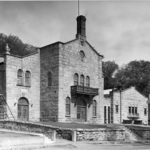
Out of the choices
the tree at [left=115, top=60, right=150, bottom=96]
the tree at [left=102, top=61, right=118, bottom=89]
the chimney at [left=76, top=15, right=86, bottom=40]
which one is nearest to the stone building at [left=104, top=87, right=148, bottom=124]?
the chimney at [left=76, top=15, right=86, bottom=40]

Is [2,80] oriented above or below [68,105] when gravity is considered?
above

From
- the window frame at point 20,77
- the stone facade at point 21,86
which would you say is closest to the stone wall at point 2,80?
the stone facade at point 21,86

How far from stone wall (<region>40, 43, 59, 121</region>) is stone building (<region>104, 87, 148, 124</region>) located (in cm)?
1200

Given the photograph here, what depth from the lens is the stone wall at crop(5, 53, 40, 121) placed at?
107 feet

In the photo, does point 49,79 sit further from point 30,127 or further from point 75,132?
point 75,132

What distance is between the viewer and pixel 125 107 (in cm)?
4688

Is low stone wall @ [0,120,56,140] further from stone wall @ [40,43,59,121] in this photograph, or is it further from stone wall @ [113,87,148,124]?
stone wall @ [113,87,148,124]

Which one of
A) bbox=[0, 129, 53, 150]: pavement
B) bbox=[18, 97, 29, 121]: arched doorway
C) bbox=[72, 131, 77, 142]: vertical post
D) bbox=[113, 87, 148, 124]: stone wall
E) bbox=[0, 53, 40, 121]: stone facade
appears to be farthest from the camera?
bbox=[113, 87, 148, 124]: stone wall

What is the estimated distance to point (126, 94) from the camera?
47.5 m

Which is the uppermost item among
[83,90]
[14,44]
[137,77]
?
[14,44]

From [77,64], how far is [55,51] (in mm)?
3828

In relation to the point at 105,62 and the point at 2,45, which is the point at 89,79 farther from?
the point at 105,62

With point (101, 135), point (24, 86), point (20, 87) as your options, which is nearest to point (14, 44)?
point (24, 86)

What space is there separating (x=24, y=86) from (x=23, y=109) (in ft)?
9.06
